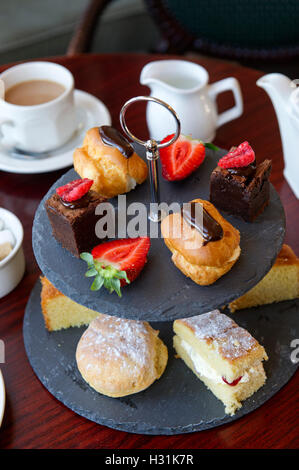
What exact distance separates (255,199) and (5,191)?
0.79 meters

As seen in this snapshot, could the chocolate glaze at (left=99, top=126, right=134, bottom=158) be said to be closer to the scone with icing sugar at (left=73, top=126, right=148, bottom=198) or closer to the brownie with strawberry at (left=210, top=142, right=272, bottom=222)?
the scone with icing sugar at (left=73, top=126, right=148, bottom=198)

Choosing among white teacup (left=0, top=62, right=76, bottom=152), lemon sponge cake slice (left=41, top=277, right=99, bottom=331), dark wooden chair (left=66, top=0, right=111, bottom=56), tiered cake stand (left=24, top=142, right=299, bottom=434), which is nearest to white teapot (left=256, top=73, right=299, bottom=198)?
tiered cake stand (left=24, top=142, right=299, bottom=434)

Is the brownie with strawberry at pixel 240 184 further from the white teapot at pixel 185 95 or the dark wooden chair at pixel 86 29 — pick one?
the dark wooden chair at pixel 86 29

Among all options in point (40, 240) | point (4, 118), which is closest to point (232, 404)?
point (40, 240)

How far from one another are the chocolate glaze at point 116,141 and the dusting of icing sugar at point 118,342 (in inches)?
13.4

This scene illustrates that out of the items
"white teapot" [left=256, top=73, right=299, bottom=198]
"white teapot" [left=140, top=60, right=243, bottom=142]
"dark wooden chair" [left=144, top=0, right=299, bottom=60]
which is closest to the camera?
"white teapot" [left=256, top=73, right=299, bottom=198]

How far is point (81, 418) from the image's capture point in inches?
41.6

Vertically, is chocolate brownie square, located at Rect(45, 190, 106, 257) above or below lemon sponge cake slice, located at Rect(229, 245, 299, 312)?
above

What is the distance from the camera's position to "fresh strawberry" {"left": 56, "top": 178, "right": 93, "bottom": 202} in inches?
37.7

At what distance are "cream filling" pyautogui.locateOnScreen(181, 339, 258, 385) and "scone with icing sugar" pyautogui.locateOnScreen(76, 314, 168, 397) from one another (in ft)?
0.17

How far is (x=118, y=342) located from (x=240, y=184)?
15.4 inches

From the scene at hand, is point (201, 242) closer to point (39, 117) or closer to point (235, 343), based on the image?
point (235, 343)

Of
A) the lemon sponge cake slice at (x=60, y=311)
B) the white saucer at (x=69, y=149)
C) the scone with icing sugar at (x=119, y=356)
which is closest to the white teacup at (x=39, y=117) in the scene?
the white saucer at (x=69, y=149)
